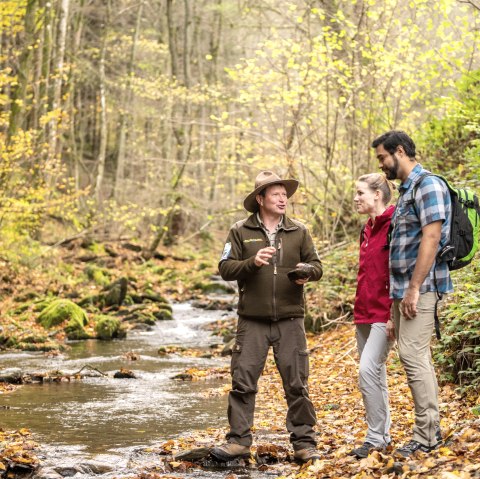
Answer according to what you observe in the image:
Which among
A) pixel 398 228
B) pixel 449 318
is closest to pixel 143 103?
pixel 449 318

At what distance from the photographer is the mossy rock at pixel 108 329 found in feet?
52.6

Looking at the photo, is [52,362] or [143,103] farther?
[143,103]

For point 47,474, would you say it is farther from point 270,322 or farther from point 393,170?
point 393,170

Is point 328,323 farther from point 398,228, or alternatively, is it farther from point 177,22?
point 177,22

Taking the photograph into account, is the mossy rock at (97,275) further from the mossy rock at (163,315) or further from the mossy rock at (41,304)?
the mossy rock at (41,304)

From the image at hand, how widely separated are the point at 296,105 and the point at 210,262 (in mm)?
15002

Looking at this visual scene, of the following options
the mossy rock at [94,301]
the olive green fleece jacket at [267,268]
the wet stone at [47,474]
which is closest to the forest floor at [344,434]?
the wet stone at [47,474]

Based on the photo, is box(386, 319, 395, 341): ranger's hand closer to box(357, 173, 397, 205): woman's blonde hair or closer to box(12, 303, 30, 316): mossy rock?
box(357, 173, 397, 205): woman's blonde hair

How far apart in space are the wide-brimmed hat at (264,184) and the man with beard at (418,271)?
1048 mm

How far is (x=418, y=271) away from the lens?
5027 millimetres

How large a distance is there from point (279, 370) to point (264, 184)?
150 centimetres

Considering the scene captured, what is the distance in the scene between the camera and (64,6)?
23953 mm

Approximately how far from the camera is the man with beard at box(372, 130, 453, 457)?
16.6 feet

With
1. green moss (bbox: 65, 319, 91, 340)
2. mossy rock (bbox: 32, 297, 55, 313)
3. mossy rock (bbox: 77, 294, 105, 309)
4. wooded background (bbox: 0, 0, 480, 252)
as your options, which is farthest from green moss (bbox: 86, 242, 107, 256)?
green moss (bbox: 65, 319, 91, 340)
